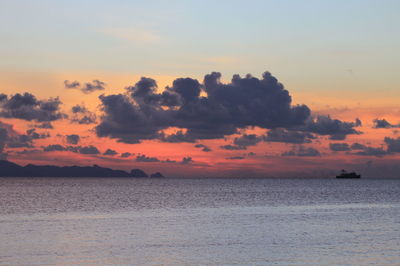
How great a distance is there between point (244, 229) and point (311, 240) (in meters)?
14.1

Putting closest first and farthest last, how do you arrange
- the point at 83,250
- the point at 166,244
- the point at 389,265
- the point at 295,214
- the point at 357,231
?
the point at 389,265 < the point at 83,250 < the point at 166,244 < the point at 357,231 < the point at 295,214

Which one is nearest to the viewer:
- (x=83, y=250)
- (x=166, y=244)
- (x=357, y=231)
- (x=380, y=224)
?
(x=83, y=250)

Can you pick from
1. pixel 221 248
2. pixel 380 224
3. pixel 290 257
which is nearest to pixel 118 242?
pixel 221 248

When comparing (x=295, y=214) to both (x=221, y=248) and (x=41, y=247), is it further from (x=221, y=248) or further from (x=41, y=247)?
(x=41, y=247)

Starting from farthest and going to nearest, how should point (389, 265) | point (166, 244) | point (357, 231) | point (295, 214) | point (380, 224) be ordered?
point (295, 214), point (380, 224), point (357, 231), point (166, 244), point (389, 265)

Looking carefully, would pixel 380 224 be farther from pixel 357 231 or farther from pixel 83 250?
pixel 83 250

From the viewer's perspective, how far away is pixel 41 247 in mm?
56938

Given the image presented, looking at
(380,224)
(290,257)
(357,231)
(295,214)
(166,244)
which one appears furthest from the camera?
(295,214)

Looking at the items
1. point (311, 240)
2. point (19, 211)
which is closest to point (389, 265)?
point (311, 240)

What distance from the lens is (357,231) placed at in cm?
7231

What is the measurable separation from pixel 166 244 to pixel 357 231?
90.0ft

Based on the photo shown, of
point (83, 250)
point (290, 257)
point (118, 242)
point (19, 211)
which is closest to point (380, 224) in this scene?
point (290, 257)

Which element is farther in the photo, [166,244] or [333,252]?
[166,244]

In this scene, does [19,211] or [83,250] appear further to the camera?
[19,211]
